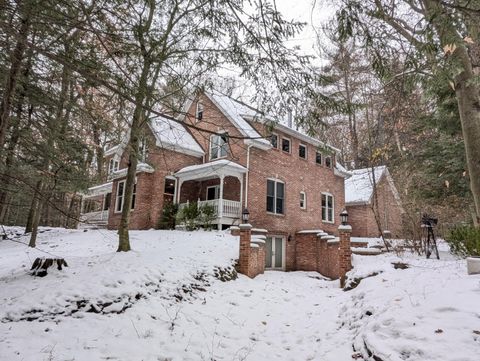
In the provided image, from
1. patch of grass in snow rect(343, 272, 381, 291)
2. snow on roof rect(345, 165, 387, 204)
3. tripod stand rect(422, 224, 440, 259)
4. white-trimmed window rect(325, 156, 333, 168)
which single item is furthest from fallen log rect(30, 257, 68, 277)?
snow on roof rect(345, 165, 387, 204)

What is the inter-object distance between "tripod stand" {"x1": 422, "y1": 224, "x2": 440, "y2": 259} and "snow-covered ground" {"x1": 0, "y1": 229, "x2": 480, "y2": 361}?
4.94ft

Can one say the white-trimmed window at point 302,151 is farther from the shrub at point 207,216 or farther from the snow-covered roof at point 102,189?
the snow-covered roof at point 102,189

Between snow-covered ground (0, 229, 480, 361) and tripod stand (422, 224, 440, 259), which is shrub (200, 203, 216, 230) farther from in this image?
tripod stand (422, 224, 440, 259)

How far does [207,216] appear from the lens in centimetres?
1415

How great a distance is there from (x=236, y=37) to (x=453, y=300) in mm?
4847

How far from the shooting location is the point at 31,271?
7.09 m

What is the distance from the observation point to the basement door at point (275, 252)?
14.7m

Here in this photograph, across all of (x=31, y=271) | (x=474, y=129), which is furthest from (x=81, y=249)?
(x=474, y=129)

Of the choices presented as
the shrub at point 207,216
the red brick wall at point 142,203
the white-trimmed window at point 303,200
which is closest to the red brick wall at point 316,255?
the white-trimmed window at point 303,200

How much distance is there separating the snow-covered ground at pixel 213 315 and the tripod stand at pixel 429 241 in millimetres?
1505

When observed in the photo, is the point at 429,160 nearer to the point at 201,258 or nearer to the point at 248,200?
the point at 248,200

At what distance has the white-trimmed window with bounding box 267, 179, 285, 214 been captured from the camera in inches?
634

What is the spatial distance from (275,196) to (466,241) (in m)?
9.29

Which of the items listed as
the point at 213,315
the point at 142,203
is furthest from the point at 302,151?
the point at 213,315
